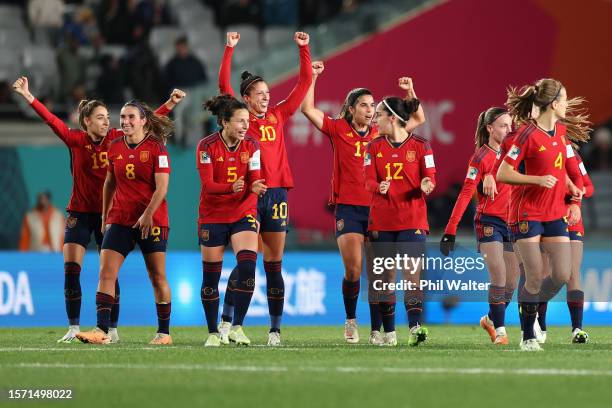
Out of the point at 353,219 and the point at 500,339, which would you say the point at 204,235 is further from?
the point at 500,339

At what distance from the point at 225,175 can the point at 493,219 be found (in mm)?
2633

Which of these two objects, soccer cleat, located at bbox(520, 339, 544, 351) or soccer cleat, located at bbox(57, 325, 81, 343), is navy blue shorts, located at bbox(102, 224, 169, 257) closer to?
soccer cleat, located at bbox(57, 325, 81, 343)

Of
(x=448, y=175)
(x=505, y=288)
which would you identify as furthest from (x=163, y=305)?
(x=448, y=175)

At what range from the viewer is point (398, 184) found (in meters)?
12.1

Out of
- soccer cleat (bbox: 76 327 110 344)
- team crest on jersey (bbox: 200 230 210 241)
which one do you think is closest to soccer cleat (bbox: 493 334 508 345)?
team crest on jersey (bbox: 200 230 210 241)

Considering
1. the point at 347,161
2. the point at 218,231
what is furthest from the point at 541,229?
the point at 218,231

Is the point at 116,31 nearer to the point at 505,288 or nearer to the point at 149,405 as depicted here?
the point at 505,288

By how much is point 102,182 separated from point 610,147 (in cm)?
1217

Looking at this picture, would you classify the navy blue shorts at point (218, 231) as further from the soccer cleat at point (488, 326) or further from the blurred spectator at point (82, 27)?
the blurred spectator at point (82, 27)

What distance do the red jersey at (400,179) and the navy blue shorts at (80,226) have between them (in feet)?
8.95

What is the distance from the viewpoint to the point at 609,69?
75.6 feet

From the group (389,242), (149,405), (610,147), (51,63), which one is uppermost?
(51,63)

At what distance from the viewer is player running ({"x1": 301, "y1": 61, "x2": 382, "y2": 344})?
12.9 meters

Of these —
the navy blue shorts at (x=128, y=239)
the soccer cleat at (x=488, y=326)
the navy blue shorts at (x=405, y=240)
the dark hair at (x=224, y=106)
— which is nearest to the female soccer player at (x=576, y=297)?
the soccer cleat at (x=488, y=326)
